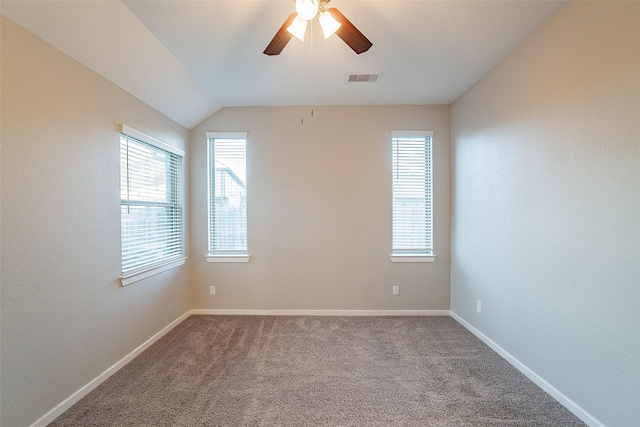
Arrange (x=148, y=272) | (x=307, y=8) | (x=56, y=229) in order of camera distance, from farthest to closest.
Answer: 1. (x=148, y=272)
2. (x=56, y=229)
3. (x=307, y=8)

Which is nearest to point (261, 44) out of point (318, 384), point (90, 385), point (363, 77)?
point (363, 77)

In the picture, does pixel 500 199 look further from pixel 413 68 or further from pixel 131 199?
pixel 131 199

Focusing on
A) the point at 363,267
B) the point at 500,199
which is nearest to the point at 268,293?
the point at 363,267

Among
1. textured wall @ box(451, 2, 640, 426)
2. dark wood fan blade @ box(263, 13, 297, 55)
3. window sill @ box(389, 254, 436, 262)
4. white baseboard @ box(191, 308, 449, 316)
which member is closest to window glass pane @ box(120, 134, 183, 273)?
white baseboard @ box(191, 308, 449, 316)

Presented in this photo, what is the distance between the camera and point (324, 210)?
131 inches

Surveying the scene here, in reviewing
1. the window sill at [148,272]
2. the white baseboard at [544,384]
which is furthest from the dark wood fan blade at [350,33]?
the white baseboard at [544,384]

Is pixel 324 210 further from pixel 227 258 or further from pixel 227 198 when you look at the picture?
pixel 227 258

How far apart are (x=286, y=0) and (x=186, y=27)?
83 cm

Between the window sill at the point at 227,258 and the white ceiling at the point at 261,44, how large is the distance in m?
1.81

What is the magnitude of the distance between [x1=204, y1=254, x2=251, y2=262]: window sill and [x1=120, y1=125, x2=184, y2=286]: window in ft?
1.11

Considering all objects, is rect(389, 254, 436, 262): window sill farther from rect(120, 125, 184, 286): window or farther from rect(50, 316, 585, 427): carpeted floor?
rect(120, 125, 184, 286): window

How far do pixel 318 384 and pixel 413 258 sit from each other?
77.4 inches

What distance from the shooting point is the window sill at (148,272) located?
2.27 m

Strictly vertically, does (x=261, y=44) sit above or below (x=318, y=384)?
above
